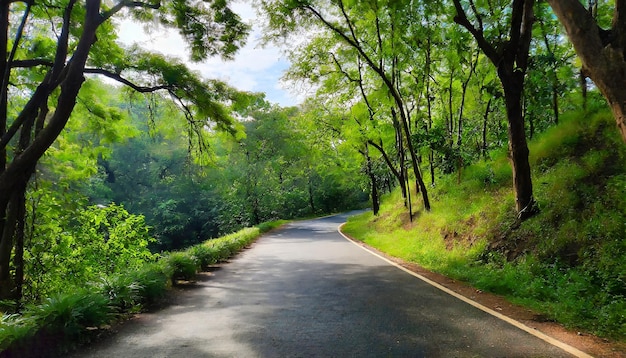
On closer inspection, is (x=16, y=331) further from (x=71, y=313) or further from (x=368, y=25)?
(x=368, y=25)

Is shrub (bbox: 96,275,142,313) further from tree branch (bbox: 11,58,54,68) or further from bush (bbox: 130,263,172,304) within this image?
tree branch (bbox: 11,58,54,68)

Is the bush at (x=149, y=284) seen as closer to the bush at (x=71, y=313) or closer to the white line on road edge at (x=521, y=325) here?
the bush at (x=71, y=313)

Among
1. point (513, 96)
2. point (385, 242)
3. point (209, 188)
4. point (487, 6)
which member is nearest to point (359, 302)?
point (513, 96)

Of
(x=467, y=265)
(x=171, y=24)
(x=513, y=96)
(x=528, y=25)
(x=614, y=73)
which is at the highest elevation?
(x=171, y=24)

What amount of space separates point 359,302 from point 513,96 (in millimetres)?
6665

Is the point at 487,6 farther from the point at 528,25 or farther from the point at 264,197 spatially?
the point at 264,197

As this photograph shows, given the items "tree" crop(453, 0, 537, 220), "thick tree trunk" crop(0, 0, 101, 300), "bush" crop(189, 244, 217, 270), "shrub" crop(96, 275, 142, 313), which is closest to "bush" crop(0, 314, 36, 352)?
"shrub" crop(96, 275, 142, 313)

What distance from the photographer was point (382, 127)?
2128 cm

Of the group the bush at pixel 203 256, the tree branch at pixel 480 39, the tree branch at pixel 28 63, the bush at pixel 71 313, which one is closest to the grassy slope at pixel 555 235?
the tree branch at pixel 480 39

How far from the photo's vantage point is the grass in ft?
15.7

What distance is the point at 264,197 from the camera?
122 feet

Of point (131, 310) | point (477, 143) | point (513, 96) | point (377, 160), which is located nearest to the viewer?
point (131, 310)

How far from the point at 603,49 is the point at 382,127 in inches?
633

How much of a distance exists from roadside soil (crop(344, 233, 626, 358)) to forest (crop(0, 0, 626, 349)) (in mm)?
328
